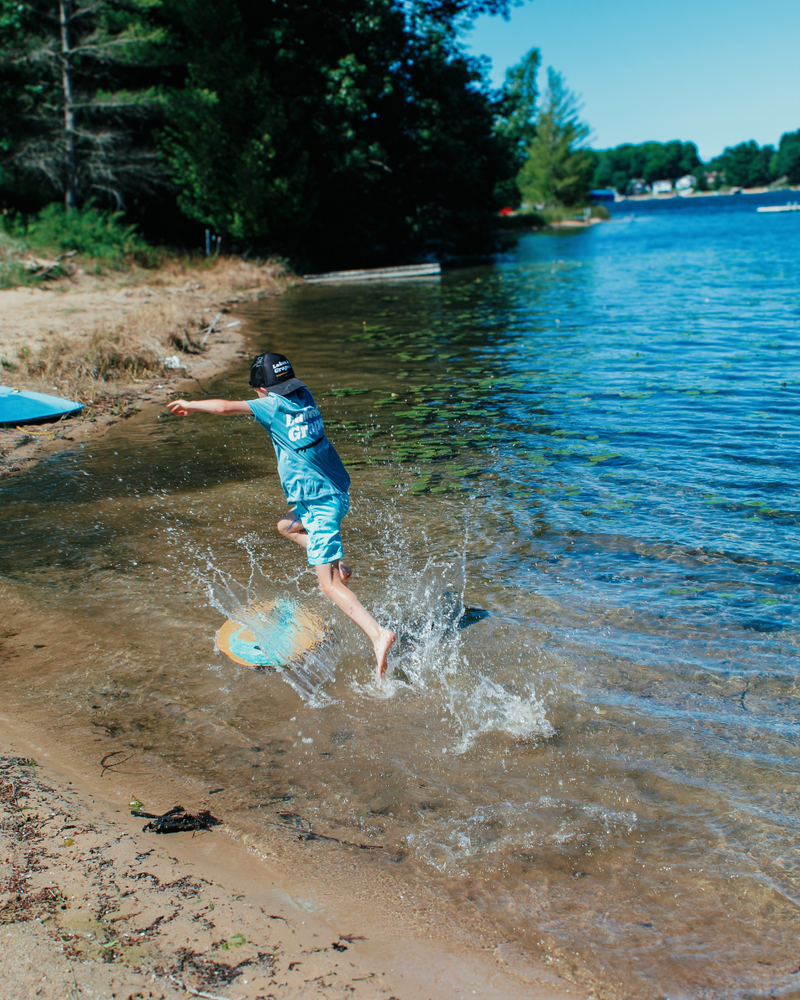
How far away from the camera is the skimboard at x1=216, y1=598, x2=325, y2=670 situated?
5.65 m

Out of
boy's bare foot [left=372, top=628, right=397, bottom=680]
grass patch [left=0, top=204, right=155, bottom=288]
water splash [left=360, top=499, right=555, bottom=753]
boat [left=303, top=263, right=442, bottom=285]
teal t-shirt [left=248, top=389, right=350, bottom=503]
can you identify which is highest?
grass patch [left=0, top=204, right=155, bottom=288]

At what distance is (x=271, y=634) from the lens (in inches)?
233

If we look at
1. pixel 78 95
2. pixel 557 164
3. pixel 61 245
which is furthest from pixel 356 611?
pixel 557 164

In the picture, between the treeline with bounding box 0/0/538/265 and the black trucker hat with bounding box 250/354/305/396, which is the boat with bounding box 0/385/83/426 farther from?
the treeline with bounding box 0/0/538/265

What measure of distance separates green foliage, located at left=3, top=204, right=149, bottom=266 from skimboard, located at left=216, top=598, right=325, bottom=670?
72.7ft

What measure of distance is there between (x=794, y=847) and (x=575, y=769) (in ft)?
3.70

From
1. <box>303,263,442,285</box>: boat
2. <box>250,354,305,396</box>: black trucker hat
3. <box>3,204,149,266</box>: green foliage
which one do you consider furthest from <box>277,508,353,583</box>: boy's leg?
<box>303,263,442,285</box>: boat

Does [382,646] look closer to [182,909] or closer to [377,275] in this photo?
[182,909]

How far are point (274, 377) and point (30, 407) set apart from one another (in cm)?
788

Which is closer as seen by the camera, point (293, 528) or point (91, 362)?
point (293, 528)

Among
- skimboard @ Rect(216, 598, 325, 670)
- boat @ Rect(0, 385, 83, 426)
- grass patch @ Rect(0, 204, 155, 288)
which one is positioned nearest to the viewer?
skimboard @ Rect(216, 598, 325, 670)

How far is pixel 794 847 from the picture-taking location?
3.84m

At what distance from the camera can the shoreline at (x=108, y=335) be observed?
11477 millimetres

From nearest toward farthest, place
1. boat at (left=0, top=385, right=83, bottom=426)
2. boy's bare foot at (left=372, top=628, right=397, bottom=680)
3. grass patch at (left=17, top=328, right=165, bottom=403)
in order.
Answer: boy's bare foot at (left=372, top=628, right=397, bottom=680)
boat at (left=0, top=385, right=83, bottom=426)
grass patch at (left=17, top=328, right=165, bottom=403)
